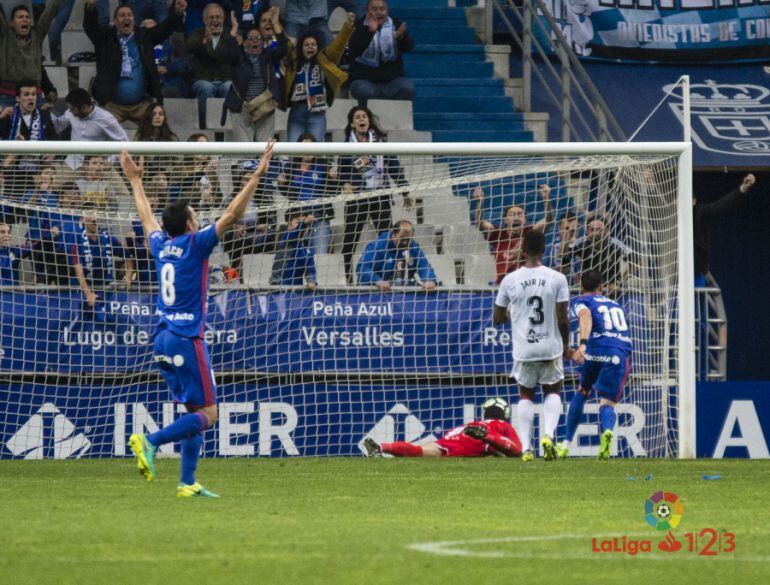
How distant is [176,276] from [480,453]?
5950mm

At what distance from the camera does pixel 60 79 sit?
722 inches

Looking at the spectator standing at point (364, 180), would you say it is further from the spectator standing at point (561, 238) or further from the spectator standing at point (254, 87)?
the spectator standing at point (561, 238)

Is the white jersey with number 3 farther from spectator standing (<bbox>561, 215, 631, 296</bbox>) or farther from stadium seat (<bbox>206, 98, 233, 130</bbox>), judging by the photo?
stadium seat (<bbox>206, 98, 233, 130</bbox>)

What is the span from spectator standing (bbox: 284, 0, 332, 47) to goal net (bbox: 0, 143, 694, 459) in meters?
3.96

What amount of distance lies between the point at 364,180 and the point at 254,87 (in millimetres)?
2915

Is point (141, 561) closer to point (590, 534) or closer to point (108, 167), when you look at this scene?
point (590, 534)

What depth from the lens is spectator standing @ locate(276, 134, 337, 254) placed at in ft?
48.9

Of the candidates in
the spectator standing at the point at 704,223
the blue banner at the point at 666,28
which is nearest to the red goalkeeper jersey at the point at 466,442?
the spectator standing at the point at 704,223

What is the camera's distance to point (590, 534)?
6820 mm

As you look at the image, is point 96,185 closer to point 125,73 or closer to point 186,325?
point 125,73

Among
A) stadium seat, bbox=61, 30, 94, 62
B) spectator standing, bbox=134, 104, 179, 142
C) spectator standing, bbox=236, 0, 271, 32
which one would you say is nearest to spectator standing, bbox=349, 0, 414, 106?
spectator standing, bbox=236, 0, 271, 32

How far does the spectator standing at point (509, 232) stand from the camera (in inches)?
602

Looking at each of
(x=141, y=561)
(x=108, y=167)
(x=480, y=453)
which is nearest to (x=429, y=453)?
(x=480, y=453)

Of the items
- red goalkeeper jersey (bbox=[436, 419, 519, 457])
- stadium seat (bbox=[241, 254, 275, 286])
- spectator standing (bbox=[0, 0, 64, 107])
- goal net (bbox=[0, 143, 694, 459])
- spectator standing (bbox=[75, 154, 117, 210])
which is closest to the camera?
red goalkeeper jersey (bbox=[436, 419, 519, 457])
